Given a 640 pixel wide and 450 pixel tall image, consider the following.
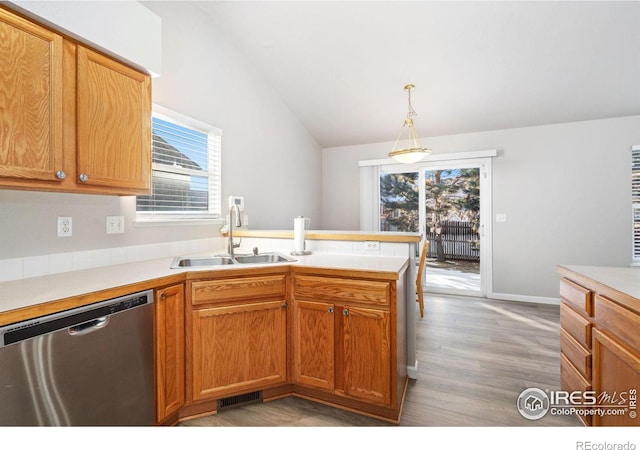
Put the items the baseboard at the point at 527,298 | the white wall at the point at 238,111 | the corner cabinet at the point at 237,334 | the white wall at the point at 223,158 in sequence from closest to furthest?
the white wall at the point at 223,158 < the corner cabinet at the point at 237,334 < the white wall at the point at 238,111 < the baseboard at the point at 527,298

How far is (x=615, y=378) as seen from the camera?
130cm

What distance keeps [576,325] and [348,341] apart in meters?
1.29

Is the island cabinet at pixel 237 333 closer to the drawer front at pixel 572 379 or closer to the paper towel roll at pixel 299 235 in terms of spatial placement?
the paper towel roll at pixel 299 235

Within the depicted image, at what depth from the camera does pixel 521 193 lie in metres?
4.11

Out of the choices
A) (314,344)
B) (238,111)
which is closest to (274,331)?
(314,344)

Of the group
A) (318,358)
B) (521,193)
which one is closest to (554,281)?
(521,193)

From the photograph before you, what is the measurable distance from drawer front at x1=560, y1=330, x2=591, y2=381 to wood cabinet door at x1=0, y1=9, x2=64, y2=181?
111 inches

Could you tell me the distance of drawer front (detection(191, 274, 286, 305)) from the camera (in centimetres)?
171

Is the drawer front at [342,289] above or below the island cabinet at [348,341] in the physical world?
above

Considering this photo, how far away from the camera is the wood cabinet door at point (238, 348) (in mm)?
1718

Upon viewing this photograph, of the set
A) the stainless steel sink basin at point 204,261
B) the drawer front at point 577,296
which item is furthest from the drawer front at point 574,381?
the stainless steel sink basin at point 204,261

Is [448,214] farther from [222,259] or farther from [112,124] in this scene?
[112,124]

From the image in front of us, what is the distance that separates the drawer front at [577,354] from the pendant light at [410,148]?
78.8 inches

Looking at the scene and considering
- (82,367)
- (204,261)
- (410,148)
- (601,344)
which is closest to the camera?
(82,367)
